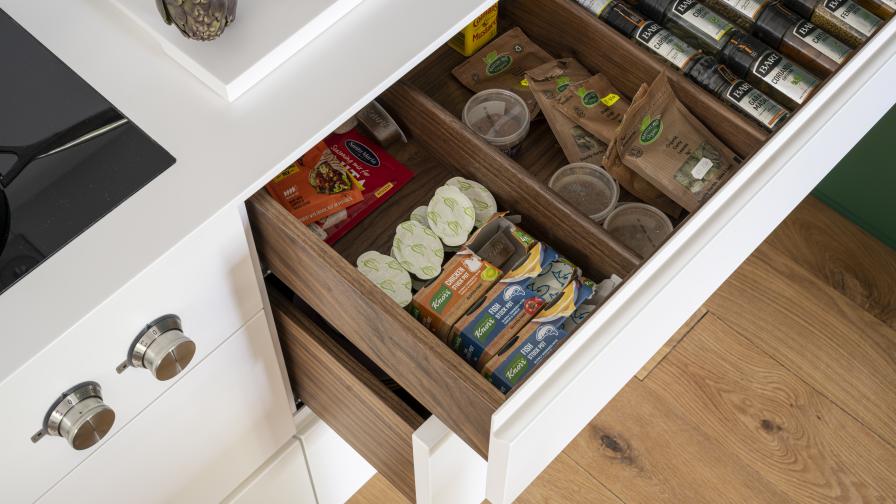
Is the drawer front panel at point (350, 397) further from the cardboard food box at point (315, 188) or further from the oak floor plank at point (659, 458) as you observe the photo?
the oak floor plank at point (659, 458)

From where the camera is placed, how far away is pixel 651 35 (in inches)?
45.1

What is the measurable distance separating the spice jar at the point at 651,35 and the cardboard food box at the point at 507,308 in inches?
11.2

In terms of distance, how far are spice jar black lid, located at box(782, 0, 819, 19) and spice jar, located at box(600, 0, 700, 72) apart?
13 centimetres

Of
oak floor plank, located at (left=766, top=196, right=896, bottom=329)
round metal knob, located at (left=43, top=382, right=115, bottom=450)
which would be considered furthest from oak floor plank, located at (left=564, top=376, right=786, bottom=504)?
round metal knob, located at (left=43, top=382, right=115, bottom=450)

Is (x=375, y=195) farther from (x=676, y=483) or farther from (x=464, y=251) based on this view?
(x=676, y=483)

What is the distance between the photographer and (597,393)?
87cm

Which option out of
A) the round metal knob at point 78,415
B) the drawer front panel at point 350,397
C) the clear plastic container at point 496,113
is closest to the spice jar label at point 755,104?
the clear plastic container at point 496,113

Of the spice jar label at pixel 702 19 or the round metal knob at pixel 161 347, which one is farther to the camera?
the spice jar label at pixel 702 19

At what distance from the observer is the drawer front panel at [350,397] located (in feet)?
3.41

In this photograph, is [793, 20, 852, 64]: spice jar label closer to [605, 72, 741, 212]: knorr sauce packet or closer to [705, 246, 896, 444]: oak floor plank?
[605, 72, 741, 212]: knorr sauce packet

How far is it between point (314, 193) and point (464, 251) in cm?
19

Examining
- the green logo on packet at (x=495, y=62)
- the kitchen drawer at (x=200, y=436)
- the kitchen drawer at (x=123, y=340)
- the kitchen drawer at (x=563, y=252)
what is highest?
the green logo on packet at (x=495, y=62)

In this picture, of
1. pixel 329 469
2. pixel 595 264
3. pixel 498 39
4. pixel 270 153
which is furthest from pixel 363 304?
pixel 329 469

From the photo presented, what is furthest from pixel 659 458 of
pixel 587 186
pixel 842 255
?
pixel 587 186
